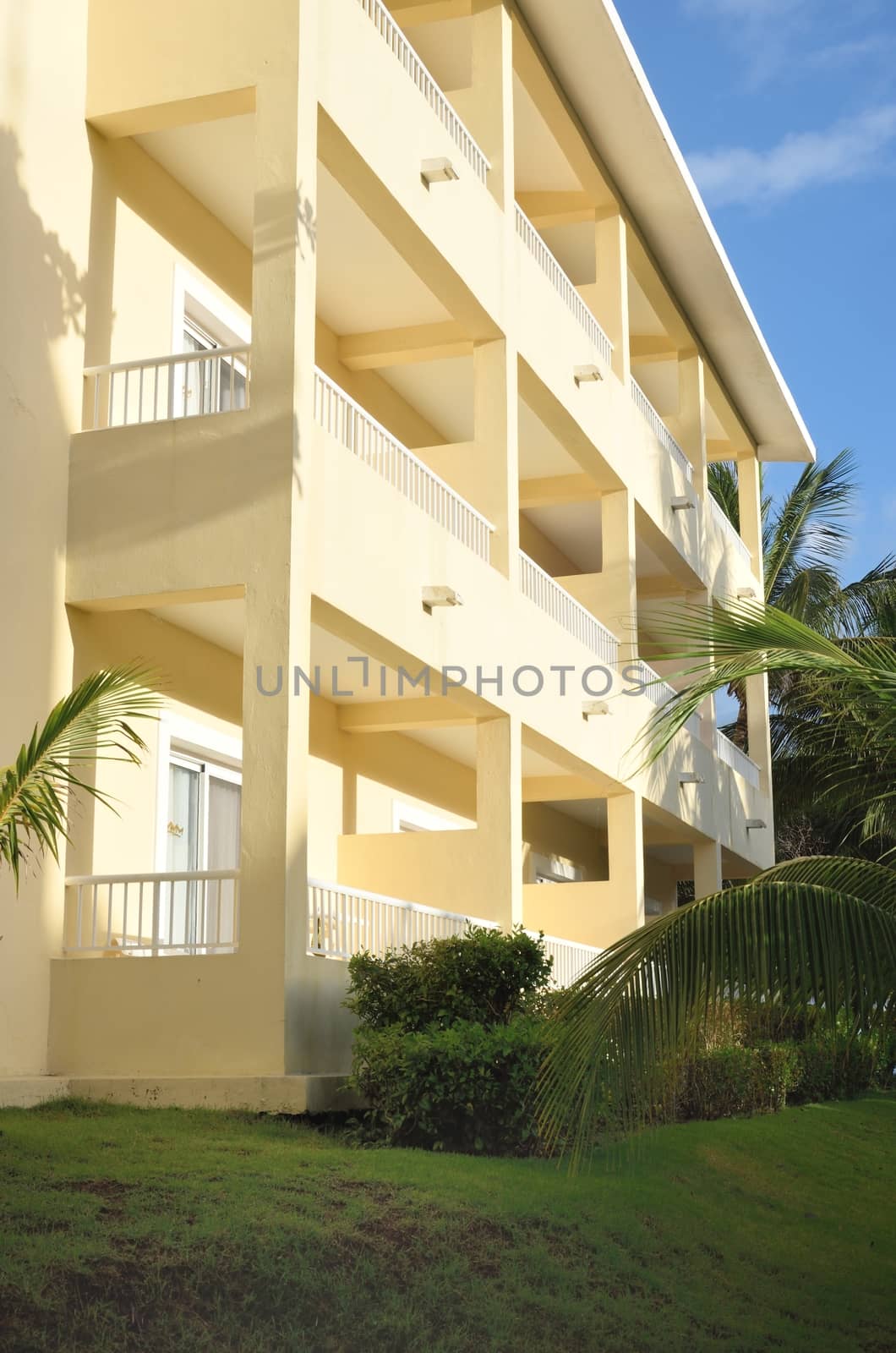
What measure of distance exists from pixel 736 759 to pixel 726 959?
19.8 m

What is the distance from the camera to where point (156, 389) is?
1248 centimetres

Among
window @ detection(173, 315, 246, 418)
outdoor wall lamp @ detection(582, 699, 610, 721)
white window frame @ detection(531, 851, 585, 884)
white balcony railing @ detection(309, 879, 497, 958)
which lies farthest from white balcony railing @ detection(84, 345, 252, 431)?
white window frame @ detection(531, 851, 585, 884)

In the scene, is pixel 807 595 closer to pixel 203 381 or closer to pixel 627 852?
pixel 627 852

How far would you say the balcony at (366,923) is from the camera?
12320mm

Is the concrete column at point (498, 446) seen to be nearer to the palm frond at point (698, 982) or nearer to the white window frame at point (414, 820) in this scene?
the white window frame at point (414, 820)

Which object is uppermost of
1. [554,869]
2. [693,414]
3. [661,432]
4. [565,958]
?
[693,414]

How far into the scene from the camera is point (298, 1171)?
9195 millimetres

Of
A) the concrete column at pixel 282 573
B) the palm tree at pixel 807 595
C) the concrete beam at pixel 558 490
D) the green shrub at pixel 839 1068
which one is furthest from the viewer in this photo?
the palm tree at pixel 807 595

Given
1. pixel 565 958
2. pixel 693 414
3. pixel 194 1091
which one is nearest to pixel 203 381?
pixel 194 1091

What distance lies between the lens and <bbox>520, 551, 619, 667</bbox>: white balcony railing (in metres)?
17.6

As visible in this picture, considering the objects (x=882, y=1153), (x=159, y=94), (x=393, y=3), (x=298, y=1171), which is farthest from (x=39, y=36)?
(x=882, y=1153)

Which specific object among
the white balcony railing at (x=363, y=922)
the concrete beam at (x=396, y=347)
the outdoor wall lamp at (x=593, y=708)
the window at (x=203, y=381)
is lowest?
the white balcony railing at (x=363, y=922)

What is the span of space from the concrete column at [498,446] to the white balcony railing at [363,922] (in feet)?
12.8

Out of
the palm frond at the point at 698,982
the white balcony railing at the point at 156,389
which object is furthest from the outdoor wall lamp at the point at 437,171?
the palm frond at the point at 698,982
